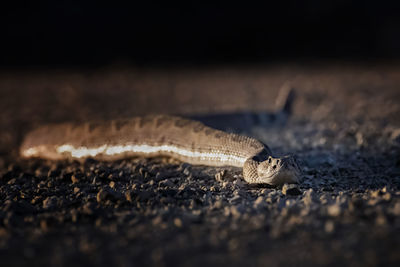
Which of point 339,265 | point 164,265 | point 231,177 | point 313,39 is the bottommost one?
point 339,265

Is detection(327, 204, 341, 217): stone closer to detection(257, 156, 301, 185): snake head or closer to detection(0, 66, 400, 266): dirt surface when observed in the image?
→ detection(0, 66, 400, 266): dirt surface

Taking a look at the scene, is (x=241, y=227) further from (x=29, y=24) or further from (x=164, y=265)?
(x=29, y=24)

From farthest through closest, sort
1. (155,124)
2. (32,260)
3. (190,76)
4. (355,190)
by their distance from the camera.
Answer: (190,76), (155,124), (355,190), (32,260)

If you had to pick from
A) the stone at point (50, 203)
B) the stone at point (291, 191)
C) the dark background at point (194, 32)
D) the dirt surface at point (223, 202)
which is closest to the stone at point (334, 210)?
the dirt surface at point (223, 202)

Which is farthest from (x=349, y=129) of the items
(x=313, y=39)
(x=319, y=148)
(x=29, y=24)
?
(x=29, y=24)

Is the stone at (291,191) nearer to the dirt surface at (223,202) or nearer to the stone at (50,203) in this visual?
the dirt surface at (223,202)
